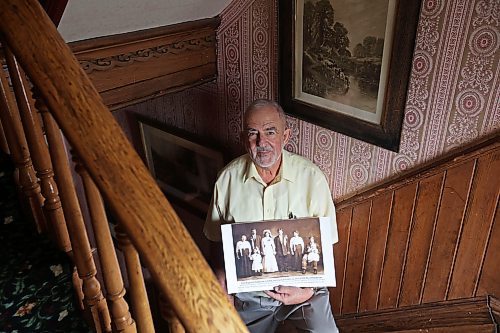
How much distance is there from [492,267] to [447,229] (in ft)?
0.67

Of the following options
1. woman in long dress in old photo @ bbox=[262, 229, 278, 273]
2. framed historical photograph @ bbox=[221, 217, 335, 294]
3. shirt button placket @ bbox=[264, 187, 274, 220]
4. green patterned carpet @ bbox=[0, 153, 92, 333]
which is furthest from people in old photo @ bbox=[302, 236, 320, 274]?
green patterned carpet @ bbox=[0, 153, 92, 333]

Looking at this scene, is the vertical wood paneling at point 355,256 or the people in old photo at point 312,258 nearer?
the people in old photo at point 312,258

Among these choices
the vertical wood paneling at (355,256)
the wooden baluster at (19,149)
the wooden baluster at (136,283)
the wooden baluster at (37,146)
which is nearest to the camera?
the wooden baluster at (136,283)

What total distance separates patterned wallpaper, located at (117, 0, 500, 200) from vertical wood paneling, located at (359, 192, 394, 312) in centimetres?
12

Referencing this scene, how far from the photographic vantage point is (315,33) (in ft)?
6.15

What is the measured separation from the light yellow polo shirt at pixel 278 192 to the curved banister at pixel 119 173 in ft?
3.89

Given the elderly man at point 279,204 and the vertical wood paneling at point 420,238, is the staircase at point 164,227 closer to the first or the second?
the vertical wood paneling at point 420,238

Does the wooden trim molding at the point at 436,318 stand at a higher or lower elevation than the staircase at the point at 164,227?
lower

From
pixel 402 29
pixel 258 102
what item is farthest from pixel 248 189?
pixel 402 29

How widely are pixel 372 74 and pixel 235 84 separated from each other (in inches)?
29.7

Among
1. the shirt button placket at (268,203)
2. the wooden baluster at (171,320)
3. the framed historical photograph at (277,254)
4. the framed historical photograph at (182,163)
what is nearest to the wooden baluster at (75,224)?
the wooden baluster at (171,320)

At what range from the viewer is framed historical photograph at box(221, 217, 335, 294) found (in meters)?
1.76

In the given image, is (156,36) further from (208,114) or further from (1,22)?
(1,22)

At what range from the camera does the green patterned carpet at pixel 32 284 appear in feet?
3.65
